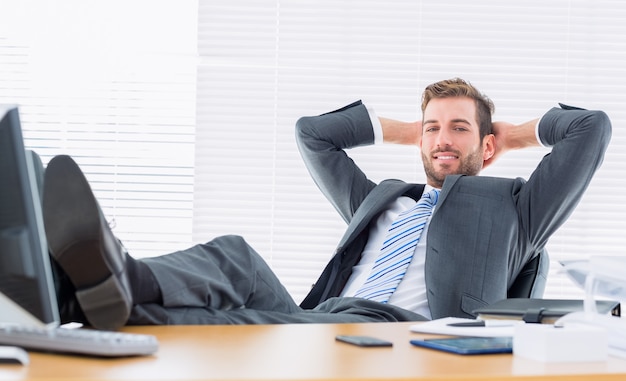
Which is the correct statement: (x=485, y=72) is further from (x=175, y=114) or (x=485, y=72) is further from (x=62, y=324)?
(x=62, y=324)

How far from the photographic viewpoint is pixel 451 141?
290 cm

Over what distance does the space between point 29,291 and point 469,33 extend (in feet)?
9.34

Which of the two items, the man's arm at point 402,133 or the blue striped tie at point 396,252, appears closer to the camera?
the blue striped tie at point 396,252

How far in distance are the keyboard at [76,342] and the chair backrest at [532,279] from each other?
5.42 feet

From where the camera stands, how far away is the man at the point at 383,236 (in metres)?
1.33

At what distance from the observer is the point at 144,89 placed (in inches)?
138

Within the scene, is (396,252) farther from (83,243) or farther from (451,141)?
(83,243)

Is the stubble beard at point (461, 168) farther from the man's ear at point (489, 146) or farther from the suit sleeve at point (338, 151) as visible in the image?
the suit sleeve at point (338, 151)

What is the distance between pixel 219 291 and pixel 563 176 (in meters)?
1.38

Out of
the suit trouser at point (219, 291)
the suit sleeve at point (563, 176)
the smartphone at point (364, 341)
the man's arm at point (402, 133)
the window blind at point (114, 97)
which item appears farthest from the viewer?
the window blind at point (114, 97)

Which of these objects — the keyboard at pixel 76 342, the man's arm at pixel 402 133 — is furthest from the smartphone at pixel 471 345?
the man's arm at pixel 402 133

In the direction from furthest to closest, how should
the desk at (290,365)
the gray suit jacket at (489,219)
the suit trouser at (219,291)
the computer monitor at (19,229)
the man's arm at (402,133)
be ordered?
the man's arm at (402,133) < the gray suit jacket at (489,219) < the suit trouser at (219,291) < the computer monitor at (19,229) < the desk at (290,365)

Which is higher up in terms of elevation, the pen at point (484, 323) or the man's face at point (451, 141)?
the man's face at point (451, 141)

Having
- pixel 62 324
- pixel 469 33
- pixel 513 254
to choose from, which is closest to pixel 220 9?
pixel 469 33
